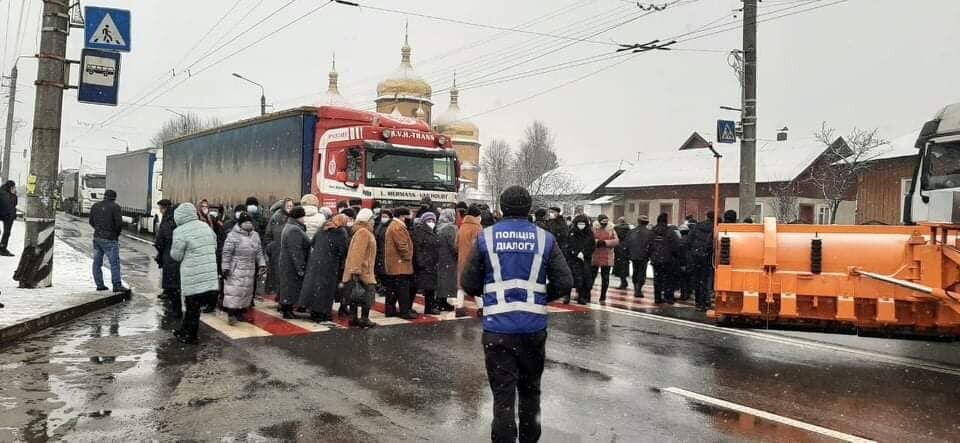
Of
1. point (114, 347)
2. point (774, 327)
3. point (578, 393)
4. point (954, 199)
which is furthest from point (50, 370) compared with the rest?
point (954, 199)

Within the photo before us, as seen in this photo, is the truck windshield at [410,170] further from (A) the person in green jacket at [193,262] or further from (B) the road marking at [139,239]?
(B) the road marking at [139,239]

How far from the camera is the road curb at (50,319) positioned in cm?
825

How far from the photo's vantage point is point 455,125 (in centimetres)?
8475

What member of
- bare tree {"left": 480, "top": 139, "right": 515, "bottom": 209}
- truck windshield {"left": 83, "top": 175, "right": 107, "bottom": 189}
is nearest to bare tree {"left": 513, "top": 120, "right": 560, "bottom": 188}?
bare tree {"left": 480, "top": 139, "right": 515, "bottom": 209}

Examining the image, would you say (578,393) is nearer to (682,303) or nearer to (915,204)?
(915,204)

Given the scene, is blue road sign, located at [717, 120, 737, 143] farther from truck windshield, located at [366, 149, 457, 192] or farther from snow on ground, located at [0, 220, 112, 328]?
snow on ground, located at [0, 220, 112, 328]

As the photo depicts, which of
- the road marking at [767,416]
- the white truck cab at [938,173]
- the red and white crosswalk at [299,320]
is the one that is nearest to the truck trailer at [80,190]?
the red and white crosswalk at [299,320]

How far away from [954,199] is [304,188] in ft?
39.1

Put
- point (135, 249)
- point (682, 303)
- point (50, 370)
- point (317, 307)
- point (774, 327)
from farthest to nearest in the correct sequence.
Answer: point (135, 249)
point (682, 303)
point (317, 307)
point (774, 327)
point (50, 370)

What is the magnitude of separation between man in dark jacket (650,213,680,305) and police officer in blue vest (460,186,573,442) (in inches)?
374

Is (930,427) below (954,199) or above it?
below

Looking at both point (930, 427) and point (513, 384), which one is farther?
point (930, 427)

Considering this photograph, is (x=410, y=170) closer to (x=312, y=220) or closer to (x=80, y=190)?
(x=312, y=220)

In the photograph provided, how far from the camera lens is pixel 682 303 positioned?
14.1 m
